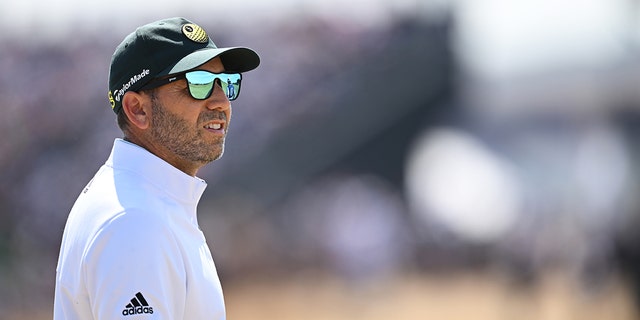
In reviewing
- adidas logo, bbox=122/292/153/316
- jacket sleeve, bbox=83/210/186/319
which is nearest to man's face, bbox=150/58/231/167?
jacket sleeve, bbox=83/210/186/319

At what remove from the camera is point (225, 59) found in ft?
10.5

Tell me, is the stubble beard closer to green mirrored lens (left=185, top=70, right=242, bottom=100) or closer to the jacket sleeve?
green mirrored lens (left=185, top=70, right=242, bottom=100)

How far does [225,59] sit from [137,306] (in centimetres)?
86

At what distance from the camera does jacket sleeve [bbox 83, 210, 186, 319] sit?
2.62m

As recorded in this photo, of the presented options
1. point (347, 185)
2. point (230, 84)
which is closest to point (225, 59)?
point (230, 84)

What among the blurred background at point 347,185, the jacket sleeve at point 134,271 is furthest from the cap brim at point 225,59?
the blurred background at point 347,185

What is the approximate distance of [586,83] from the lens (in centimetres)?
2844

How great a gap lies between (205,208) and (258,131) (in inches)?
68.4

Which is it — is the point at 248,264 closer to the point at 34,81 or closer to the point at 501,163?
the point at 34,81

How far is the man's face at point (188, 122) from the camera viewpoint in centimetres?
309

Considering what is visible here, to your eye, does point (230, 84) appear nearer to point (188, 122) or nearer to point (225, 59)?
point (225, 59)

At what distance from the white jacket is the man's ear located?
0.32 feet

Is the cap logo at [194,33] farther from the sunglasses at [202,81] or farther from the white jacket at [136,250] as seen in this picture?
the white jacket at [136,250]

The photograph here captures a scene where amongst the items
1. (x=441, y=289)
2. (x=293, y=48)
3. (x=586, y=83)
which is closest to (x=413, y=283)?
(x=441, y=289)
